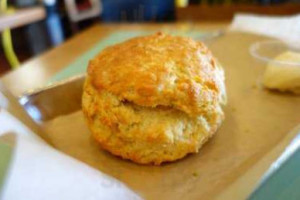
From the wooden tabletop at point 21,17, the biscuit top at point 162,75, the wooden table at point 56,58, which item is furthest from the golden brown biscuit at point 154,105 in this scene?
the wooden tabletop at point 21,17

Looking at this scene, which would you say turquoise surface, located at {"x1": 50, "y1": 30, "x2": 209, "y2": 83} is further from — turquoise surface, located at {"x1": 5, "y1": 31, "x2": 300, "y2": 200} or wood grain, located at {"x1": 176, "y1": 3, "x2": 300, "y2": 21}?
turquoise surface, located at {"x1": 5, "y1": 31, "x2": 300, "y2": 200}

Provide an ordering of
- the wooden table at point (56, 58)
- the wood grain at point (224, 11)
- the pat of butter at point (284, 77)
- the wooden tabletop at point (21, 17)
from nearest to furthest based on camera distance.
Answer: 1. the pat of butter at point (284, 77)
2. the wooden table at point (56, 58)
3. the wood grain at point (224, 11)
4. the wooden tabletop at point (21, 17)

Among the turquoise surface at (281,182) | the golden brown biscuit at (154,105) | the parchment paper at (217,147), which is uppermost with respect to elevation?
the golden brown biscuit at (154,105)

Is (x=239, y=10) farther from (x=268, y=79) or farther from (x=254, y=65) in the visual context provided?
(x=268, y=79)

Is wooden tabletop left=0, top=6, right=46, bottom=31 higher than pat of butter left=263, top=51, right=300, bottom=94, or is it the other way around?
pat of butter left=263, top=51, right=300, bottom=94

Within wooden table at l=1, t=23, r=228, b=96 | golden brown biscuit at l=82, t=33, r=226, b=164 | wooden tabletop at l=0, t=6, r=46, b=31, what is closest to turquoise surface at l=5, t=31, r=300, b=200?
golden brown biscuit at l=82, t=33, r=226, b=164

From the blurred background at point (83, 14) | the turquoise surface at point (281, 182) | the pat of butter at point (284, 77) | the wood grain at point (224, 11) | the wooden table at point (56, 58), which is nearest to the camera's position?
the turquoise surface at point (281, 182)

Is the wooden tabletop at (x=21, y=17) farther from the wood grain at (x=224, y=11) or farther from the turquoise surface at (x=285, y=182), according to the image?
the turquoise surface at (x=285, y=182)
